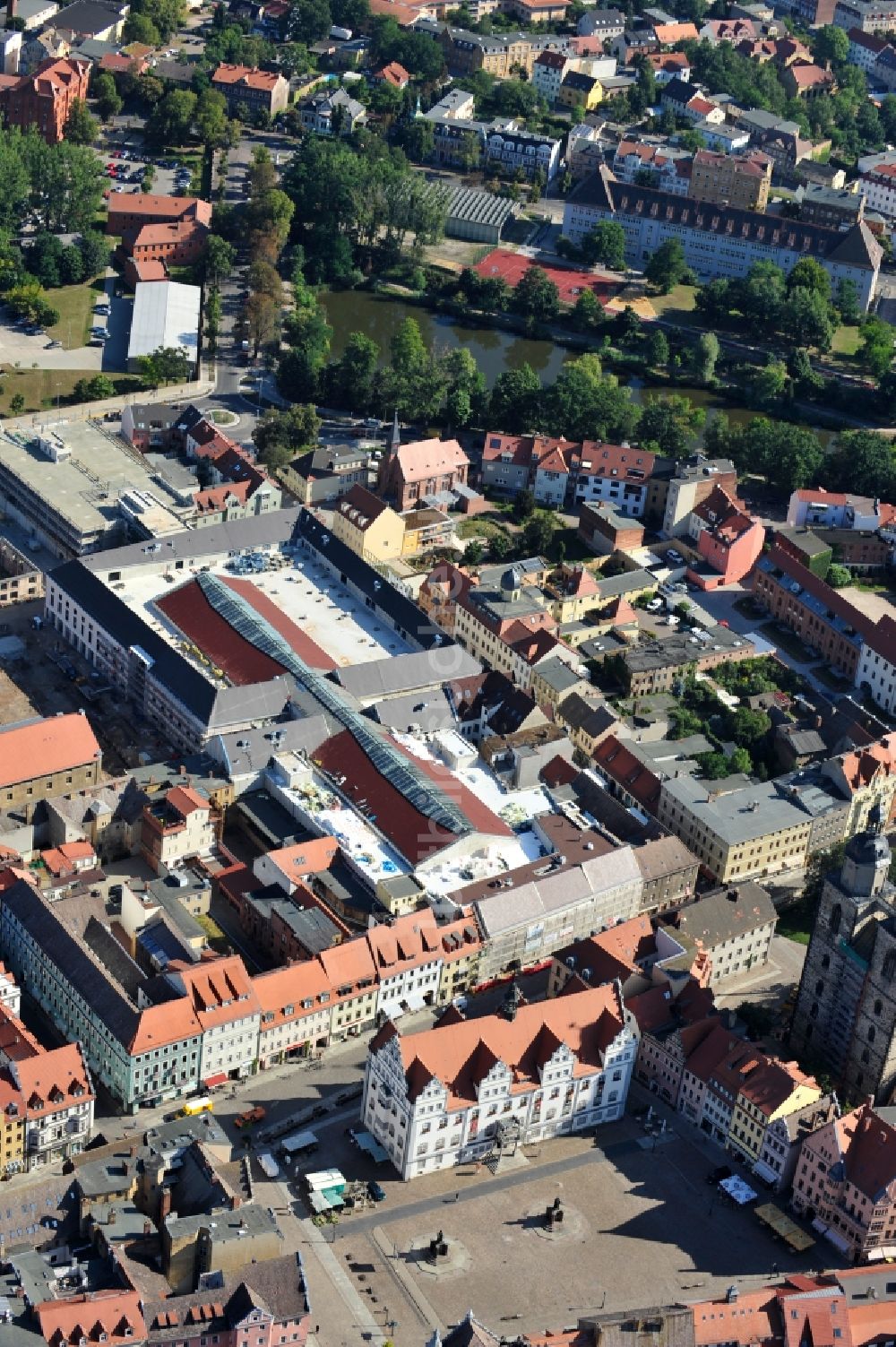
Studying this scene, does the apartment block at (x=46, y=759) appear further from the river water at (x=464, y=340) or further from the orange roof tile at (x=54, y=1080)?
the river water at (x=464, y=340)

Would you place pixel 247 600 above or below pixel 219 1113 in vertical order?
above

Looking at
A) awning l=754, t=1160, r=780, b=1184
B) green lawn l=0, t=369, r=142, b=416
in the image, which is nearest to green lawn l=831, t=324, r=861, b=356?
green lawn l=0, t=369, r=142, b=416

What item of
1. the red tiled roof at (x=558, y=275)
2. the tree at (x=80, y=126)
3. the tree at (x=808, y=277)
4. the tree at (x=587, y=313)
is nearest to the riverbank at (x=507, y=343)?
the tree at (x=587, y=313)

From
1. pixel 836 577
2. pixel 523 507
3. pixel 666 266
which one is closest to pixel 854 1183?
pixel 836 577

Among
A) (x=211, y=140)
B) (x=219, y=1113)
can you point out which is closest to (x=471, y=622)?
(x=219, y=1113)

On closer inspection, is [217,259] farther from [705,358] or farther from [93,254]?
[705,358]

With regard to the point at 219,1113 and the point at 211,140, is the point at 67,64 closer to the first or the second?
the point at 211,140
